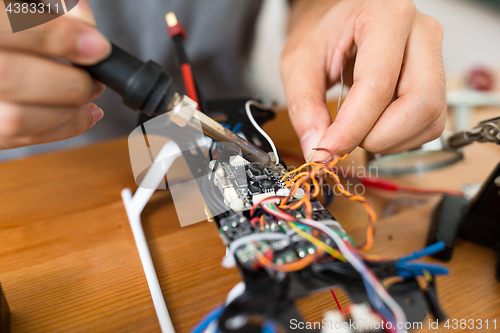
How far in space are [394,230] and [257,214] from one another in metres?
0.28

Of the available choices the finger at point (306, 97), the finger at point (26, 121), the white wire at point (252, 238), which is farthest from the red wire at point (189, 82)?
the white wire at point (252, 238)

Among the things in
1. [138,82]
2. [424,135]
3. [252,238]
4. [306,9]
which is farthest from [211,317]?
[306,9]

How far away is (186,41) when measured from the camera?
2.78 ft

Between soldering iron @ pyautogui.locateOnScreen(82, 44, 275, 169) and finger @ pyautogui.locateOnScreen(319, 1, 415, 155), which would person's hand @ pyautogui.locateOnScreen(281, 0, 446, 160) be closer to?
finger @ pyautogui.locateOnScreen(319, 1, 415, 155)

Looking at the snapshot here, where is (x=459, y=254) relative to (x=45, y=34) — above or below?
below

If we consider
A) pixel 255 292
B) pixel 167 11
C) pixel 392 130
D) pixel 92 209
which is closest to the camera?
pixel 255 292

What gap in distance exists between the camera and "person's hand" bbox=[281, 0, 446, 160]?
1.50 ft

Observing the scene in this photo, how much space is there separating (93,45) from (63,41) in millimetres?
26

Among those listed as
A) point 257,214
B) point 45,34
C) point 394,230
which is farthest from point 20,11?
point 394,230

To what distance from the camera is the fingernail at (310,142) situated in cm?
49

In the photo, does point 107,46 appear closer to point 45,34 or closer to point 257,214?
point 45,34

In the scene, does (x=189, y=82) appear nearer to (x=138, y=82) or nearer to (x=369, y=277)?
(x=138, y=82)

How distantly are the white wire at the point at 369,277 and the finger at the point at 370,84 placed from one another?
0.18 metres

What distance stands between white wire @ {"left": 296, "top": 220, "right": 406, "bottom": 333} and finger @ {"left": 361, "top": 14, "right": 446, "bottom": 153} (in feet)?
0.75
